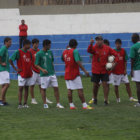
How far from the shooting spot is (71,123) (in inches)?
352

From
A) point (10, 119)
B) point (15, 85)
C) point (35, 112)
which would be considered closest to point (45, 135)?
point (10, 119)

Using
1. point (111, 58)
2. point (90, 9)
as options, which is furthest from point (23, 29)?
point (111, 58)

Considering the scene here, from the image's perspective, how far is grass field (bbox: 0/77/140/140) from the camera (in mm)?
7782

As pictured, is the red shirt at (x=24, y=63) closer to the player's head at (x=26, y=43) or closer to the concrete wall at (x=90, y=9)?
the player's head at (x=26, y=43)

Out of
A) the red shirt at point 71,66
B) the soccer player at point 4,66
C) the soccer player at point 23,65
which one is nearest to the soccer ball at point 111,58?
the red shirt at point 71,66

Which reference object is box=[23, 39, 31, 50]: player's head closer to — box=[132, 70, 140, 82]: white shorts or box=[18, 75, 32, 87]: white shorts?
box=[18, 75, 32, 87]: white shorts

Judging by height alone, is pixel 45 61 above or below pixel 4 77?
above

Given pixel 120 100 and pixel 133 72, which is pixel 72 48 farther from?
pixel 120 100

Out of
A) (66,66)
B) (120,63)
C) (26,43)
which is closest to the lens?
(66,66)

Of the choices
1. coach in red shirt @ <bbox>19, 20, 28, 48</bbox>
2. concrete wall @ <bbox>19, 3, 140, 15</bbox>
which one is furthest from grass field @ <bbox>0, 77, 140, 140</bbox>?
concrete wall @ <bbox>19, 3, 140, 15</bbox>

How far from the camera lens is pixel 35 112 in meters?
10.5

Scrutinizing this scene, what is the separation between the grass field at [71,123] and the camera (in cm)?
778

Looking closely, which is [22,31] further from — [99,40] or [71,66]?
[71,66]

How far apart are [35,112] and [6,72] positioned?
1945 mm
